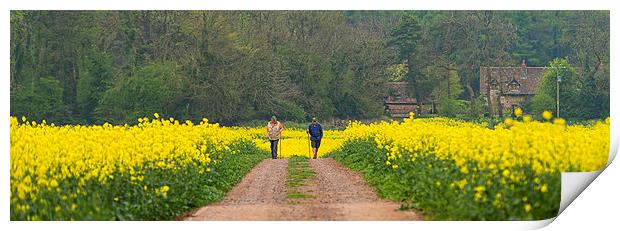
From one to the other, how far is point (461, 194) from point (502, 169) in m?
0.56

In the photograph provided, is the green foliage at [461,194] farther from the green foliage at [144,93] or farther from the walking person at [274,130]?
the walking person at [274,130]

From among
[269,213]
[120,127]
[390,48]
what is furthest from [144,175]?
[390,48]

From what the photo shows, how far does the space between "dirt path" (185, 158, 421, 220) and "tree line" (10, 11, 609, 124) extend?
6.60ft

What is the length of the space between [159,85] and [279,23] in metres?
3.46

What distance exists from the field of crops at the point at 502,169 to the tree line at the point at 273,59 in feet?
11.5

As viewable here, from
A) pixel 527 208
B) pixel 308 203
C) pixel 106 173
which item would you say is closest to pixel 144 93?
pixel 308 203

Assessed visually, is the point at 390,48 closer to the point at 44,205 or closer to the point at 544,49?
the point at 544,49

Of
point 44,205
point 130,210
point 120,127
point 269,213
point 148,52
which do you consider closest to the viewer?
point 44,205

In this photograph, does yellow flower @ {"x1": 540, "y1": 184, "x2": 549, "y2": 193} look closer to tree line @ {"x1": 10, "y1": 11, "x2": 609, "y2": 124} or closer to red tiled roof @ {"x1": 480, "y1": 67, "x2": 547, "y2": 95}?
tree line @ {"x1": 10, "y1": 11, "x2": 609, "y2": 124}

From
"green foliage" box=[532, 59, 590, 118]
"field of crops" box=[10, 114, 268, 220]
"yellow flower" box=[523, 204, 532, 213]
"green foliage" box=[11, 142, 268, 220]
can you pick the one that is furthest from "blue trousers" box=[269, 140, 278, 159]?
"yellow flower" box=[523, 204, 532, 213]

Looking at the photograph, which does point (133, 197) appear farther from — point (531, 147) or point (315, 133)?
point (315, 133)

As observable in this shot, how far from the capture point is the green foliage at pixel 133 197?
1167cm

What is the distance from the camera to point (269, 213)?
551 inches

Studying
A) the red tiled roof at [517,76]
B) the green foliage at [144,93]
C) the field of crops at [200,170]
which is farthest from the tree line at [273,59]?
the field of crops at [200,170]
